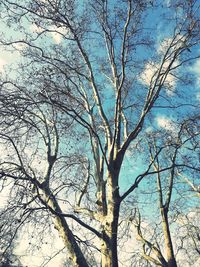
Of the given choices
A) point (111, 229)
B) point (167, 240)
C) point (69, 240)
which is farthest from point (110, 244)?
point (167, 240)

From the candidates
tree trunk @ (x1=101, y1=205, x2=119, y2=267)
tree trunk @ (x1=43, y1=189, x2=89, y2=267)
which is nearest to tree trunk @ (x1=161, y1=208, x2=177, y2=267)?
tree trunk @ (x1=43, y1=189, x2=89, y2=267)

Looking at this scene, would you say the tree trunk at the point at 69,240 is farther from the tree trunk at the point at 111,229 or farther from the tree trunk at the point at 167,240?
the tree trunk at the point at 167,240

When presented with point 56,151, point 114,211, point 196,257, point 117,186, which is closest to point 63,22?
point 56,151

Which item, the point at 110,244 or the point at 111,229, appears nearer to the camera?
the point at 110,244

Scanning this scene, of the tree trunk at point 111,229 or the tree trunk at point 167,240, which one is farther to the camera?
the tree trunk at point 167,240

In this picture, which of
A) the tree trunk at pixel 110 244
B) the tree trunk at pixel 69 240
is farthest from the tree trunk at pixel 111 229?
the tree trunk at pixel 69 240

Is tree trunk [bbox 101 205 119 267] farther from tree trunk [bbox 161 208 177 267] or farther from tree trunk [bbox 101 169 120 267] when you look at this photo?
tree trunk [bbox 161 208 177 267]

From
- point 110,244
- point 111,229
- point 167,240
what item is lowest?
point 110,244

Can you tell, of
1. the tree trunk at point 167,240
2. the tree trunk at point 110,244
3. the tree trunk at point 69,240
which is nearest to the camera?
the tree trunk at point 110,244

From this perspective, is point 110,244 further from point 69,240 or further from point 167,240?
point 167,240

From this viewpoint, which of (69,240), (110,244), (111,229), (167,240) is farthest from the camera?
(167,240)

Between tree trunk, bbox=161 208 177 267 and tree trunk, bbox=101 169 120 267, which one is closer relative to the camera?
tree trunk, bbox=101 169 120 267

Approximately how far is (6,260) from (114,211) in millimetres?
2194

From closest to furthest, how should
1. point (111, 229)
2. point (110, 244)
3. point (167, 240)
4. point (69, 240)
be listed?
point (110, 244)
point (111, 229)
point (69, 240)
point (167, 240)
